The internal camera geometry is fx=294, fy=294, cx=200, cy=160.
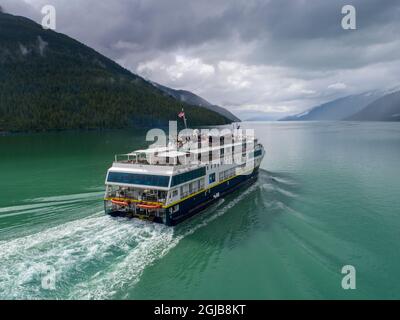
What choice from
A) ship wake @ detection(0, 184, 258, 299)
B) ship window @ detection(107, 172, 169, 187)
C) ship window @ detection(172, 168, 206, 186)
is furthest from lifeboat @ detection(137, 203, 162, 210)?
ship window @ detection(172, 168, 206, 186)

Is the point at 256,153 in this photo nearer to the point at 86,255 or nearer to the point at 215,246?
the point at 215,246

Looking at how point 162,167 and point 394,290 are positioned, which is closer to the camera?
point 394,290

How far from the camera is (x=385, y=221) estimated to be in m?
35.9

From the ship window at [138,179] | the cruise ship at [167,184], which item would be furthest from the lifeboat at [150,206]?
the ship window at [138,179]

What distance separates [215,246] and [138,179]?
13.0 meters

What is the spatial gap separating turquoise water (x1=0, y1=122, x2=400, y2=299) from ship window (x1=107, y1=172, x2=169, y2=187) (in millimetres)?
4798

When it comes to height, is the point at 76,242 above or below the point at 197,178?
below

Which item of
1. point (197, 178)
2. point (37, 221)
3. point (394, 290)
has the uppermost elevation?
point (197, 178)

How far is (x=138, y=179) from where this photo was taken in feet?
120

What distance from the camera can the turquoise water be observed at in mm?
22812
